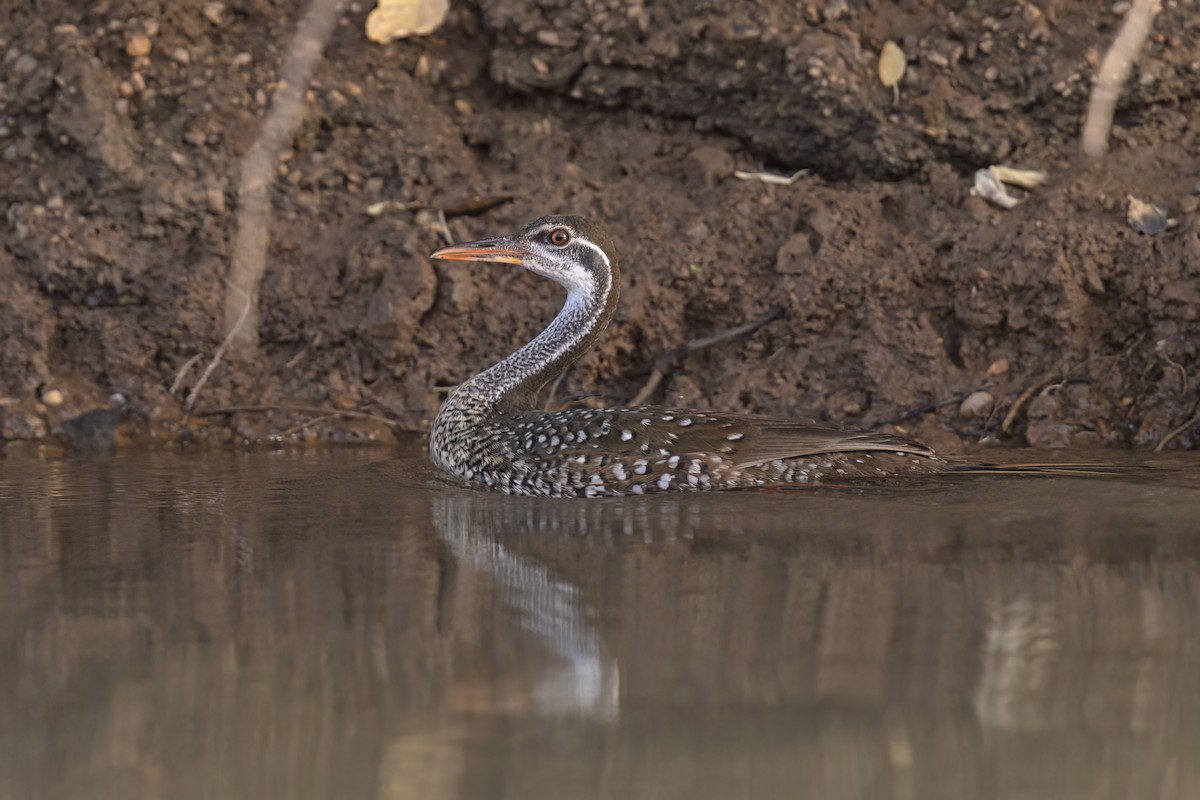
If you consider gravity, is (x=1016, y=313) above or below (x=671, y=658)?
above

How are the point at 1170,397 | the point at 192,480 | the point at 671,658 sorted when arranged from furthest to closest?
the point at 1170,397 → the point at 192,480 → the point at 671,658

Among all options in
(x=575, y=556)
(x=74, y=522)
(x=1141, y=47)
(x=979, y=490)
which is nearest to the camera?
(x=575, y=556)

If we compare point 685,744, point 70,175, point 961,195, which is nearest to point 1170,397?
point 961,195

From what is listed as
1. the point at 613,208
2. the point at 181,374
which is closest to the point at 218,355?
the point at 181,374

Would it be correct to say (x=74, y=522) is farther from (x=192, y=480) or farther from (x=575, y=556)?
(x=575, y=556)

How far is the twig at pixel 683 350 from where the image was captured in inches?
303

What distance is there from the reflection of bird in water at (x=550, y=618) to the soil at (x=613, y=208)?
2527 mm

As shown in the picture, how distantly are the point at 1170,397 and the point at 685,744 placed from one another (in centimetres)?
487

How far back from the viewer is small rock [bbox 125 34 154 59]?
8078 millimetres

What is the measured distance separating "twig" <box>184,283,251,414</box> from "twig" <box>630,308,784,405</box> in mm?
2091

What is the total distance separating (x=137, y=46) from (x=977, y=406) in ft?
15.6

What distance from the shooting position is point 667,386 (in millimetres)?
7773

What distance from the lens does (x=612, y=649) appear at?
354 centimetres

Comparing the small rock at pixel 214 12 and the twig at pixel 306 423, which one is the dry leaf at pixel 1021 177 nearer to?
the twig at pixel 306 423
